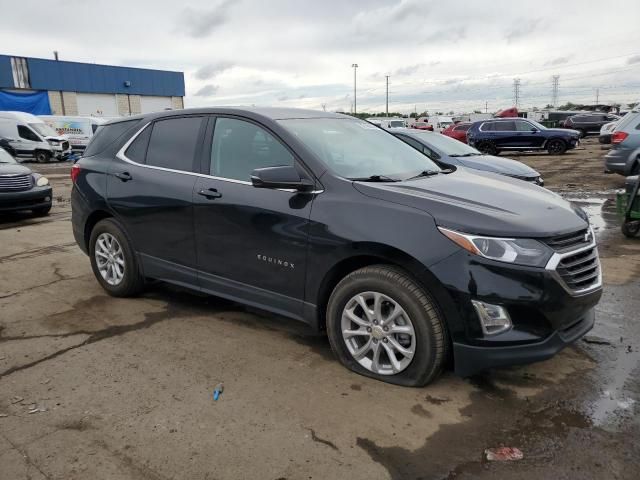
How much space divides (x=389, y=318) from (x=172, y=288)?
294cm

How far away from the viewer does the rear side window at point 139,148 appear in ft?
15.9

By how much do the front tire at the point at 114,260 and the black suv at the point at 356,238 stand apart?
0.09ft

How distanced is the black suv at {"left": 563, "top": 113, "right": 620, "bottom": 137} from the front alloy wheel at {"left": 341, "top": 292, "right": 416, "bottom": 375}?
37821mm

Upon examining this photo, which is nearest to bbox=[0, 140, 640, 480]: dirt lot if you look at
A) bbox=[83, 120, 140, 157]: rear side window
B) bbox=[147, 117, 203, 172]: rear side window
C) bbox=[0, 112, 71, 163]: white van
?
bbox=[147, 117, 203, 172]: rear side window

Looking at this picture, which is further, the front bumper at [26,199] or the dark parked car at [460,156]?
the front bumper at [26,199]

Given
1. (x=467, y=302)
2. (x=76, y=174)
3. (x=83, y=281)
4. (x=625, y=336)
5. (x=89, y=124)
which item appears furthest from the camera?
(x=89, y=124)

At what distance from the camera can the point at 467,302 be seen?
3.04 m

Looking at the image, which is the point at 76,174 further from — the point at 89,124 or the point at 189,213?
the point at 89,124

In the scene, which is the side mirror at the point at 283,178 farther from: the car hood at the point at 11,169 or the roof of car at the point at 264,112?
the car hood at the point at 11,169

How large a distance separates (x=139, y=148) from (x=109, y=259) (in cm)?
112

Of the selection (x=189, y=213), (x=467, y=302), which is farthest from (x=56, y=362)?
(x=467, y=302)

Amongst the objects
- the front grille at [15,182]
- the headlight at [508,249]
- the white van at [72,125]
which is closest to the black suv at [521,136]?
the front grille at [15,182]

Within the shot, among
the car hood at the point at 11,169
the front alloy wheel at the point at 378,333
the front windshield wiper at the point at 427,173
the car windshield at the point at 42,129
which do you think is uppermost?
the car windshield at the point at 42,129

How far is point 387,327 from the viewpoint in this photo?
11.0 feet
